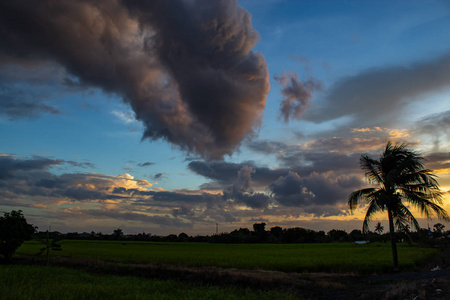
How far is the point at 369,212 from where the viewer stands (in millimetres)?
22125

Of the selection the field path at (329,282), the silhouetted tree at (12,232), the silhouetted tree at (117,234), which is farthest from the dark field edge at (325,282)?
the silhouetted tree at (117,234)

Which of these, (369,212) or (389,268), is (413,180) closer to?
(369,212)

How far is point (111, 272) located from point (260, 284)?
569 inches

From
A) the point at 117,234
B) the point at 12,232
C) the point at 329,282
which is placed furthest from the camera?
the point at 117,234

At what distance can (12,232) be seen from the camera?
3073 cm

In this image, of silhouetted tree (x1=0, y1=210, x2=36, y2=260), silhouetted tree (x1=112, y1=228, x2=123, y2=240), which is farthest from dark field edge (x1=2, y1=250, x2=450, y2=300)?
silhouetted tree (x1=112, y1=228, x2=123, y2=240)

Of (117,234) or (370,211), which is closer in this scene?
(370,211)

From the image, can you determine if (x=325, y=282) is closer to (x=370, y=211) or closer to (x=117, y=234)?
(x=370, y=211)

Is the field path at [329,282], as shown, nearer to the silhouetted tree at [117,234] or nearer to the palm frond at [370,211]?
the palm frond at [370,211]

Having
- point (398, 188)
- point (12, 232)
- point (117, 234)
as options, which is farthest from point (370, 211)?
point (117, 234)

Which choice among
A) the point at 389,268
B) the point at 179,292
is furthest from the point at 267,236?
the point at 179,292

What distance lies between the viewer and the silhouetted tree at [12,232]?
1204 inches

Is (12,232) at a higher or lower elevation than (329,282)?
higher

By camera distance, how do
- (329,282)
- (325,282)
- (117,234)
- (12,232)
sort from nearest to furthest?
(325,282) < (329,282) < (12,232) < (117,234)
